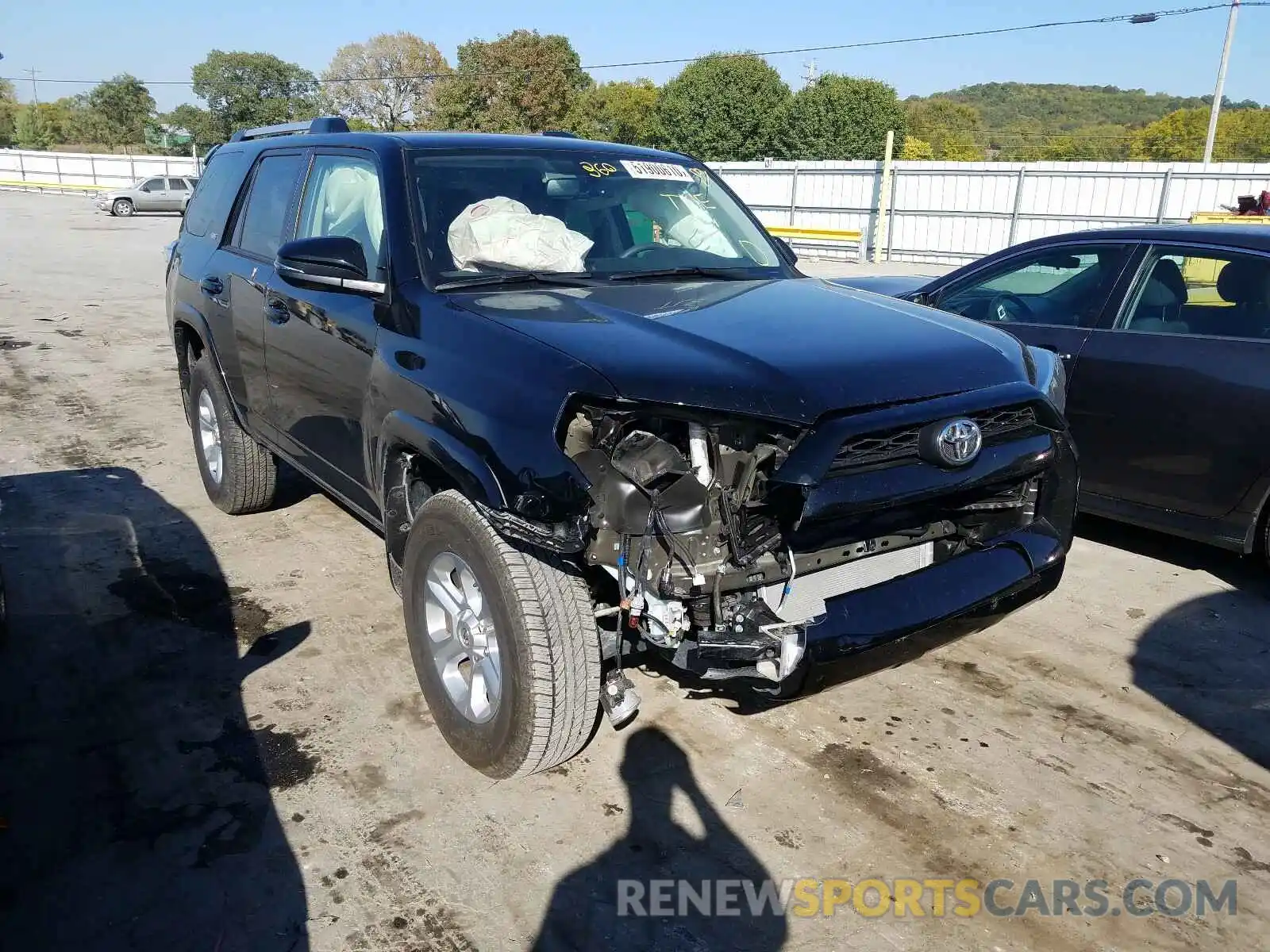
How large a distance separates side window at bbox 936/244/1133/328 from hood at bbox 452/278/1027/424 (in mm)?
1849

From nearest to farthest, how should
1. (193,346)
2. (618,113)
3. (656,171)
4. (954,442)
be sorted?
(954,442) < (656,171) < (193,346) < (618,113)

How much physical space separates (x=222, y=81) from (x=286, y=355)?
84.1 m

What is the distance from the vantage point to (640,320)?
3057 mm

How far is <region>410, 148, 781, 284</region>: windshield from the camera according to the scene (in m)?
3.55

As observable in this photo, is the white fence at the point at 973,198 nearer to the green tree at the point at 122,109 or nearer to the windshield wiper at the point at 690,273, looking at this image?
the windshield wiper at the point at 690,273

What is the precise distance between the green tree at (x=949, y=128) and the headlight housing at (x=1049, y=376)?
7718 cm

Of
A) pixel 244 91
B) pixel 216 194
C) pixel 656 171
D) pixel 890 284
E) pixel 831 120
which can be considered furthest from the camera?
pixel 244 91

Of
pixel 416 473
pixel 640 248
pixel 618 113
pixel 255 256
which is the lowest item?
pixel 416 473

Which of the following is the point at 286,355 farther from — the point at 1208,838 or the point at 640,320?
the point at 1208,838

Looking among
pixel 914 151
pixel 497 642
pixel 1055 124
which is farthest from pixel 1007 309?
pixel 1055 124

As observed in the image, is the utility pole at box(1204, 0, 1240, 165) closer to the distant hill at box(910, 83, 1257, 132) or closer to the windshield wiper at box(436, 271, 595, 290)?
the windshield wiper at box(436, 271, 595, 290)

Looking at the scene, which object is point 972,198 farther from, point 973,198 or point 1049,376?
point 1049,376

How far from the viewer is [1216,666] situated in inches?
156

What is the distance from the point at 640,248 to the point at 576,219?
0.28 metres
